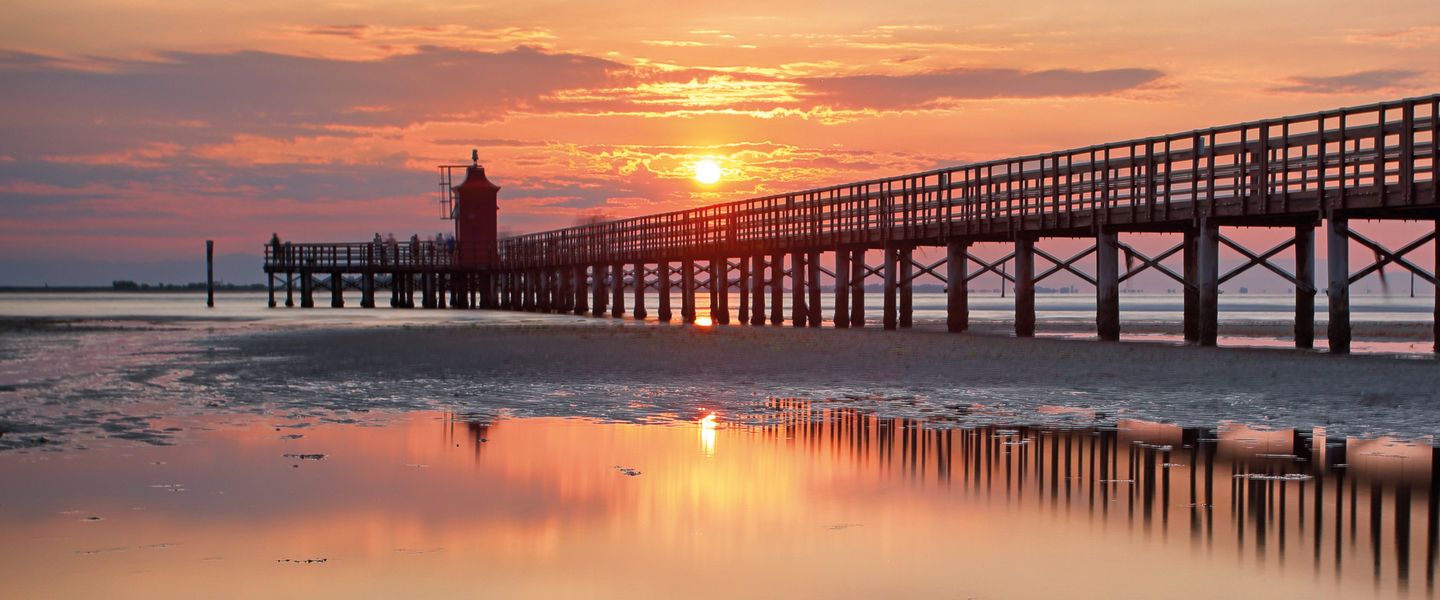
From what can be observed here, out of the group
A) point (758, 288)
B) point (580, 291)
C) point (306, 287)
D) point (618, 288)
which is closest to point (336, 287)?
point (306, 287)

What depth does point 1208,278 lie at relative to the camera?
2708 centimetres

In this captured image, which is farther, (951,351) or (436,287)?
(436,287)

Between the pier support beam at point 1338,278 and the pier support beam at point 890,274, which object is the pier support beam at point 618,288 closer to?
the pier support beam at point 890,274

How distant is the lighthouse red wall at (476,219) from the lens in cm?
8250

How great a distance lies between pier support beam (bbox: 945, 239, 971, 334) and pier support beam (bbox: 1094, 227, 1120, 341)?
511 cm

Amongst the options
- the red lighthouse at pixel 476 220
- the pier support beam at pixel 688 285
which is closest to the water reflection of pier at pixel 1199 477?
the pier support beam at pixel 688 285

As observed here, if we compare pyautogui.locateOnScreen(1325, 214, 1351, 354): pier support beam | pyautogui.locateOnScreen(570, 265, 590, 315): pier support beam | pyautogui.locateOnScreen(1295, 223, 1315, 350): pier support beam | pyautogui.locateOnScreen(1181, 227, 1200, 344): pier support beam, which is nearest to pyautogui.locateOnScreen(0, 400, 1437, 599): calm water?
pyautogui.locateOnScreen(1325, 214, 1351, 354): pier support beam

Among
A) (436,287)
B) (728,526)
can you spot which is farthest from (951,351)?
(436,287)

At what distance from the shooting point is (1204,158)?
1070 inches

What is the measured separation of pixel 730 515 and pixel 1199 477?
138 inches

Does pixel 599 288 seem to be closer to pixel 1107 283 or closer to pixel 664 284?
pixel 664 284

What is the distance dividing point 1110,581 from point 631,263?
5458 centimetres

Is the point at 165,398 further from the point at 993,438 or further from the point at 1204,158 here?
the point at 1204,158

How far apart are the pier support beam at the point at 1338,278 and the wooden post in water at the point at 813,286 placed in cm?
1979
